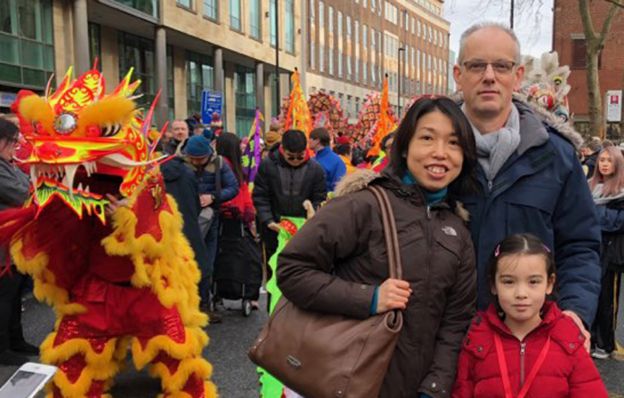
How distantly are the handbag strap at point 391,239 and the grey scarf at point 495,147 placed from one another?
0.45 metres

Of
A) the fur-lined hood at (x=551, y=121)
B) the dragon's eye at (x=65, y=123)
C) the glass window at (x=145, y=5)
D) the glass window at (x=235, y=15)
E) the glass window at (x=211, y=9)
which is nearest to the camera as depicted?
the fur-lined hood at (x=551, y=121)

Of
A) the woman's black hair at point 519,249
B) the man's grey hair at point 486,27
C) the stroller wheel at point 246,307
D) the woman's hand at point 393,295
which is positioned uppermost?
the man's grey hair at point 486,27

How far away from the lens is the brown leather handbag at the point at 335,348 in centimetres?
181

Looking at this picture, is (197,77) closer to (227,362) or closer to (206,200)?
(206,200)

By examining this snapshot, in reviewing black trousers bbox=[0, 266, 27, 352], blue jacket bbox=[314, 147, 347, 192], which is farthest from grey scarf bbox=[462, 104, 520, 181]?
blue jacket bbox=[314, 147, 347, 192]

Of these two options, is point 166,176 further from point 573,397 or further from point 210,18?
point 210,18

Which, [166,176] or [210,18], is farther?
[210,18]

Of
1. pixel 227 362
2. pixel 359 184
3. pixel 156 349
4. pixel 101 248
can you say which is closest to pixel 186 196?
pixel 227 362

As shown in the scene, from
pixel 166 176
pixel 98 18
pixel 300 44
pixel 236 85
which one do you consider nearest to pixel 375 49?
pixel 300 44

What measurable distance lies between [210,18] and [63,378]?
84.4 feet

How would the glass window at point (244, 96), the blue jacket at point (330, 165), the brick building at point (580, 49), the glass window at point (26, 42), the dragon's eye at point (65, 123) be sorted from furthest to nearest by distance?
the glass window at point (244, 96) < the brick building at point (580, 49) < the glass window at point (26, 42) < the blue jacket at point (330, 165) < the dragon's eye at point (65, 123)

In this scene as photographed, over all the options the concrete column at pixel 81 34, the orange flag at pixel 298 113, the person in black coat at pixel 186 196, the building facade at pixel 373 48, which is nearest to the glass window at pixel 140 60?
the concrete column at pixel 81 34

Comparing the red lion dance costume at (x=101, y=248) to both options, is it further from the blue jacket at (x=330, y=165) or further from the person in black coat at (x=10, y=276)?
the blue jacket at (x=330, y=165)

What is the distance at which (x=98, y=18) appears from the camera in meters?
21.2
